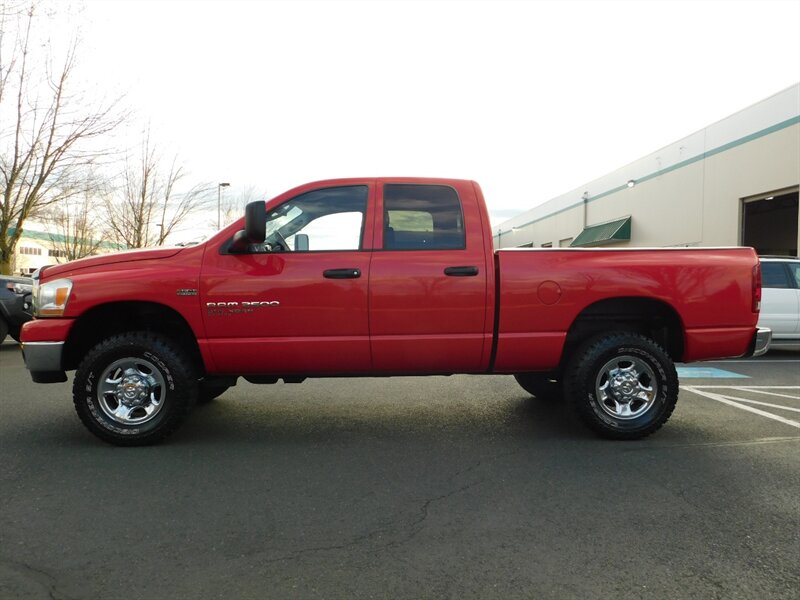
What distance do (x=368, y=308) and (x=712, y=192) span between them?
703 inches

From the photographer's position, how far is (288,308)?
4430mm

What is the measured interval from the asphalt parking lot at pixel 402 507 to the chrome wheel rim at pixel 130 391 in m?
0.27

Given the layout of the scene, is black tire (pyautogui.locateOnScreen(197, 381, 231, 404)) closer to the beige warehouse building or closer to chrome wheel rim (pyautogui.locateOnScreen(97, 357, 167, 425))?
chrome wheel rim (pyautogui.locateOnScreen(97, 357, 167, 425))

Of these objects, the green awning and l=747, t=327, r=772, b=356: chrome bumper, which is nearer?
l=747, t=327, r=772, b=356: chrome bumper

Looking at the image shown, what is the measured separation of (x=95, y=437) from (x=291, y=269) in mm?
2175

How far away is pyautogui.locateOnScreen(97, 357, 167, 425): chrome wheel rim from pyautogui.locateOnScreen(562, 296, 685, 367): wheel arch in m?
3.35

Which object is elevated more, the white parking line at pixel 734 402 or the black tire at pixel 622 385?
the black tire at pixel 622 385

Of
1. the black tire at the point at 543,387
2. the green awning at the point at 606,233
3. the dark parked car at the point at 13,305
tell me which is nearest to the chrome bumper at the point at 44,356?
the black tire at the point at 543,387

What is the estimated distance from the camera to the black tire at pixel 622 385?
459 centimetres

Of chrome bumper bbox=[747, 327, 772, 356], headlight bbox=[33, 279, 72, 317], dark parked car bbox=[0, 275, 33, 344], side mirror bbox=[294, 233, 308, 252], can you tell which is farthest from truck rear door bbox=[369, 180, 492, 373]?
dark parked car bbox=[0, 275, 33, 344]

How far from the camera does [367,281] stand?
4445mm

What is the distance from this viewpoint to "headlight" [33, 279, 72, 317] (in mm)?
4426

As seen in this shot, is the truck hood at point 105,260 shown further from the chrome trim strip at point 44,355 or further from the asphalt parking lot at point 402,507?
the asphalt parking lot at point 402,507

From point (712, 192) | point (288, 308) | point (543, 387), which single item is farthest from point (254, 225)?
point (712, 192)
